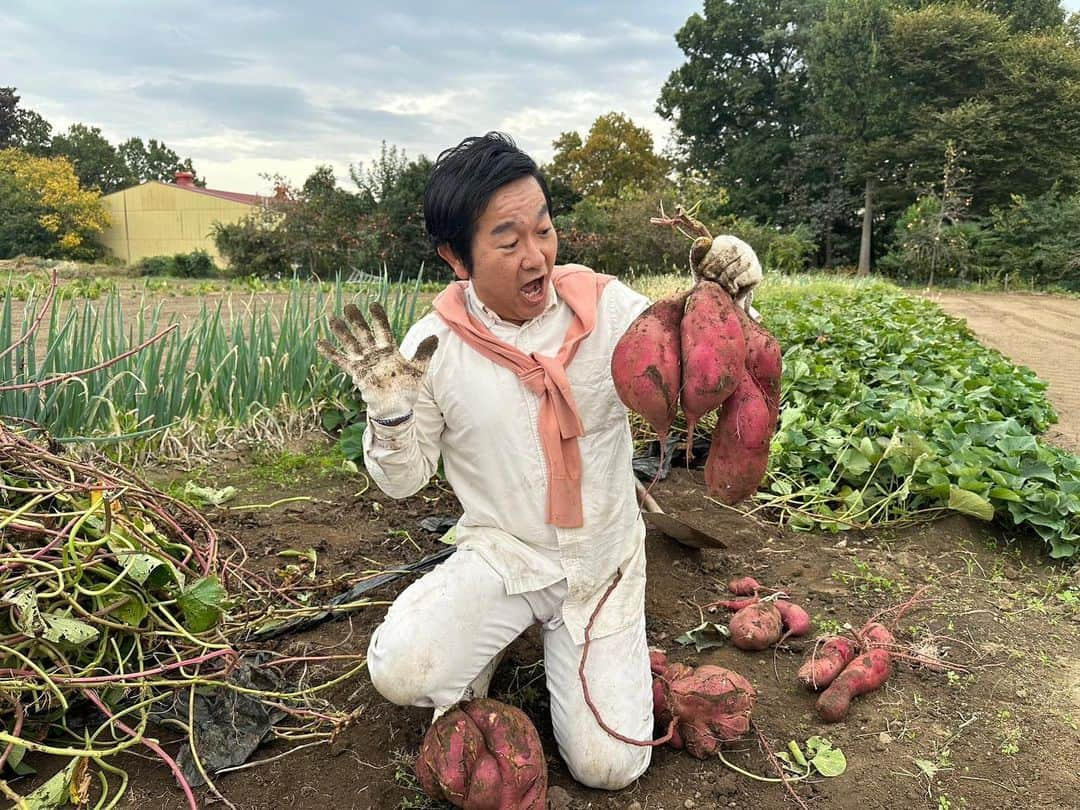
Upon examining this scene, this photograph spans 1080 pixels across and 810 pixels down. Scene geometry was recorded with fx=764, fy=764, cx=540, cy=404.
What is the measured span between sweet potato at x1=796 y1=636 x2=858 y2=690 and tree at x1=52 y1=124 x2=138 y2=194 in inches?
1715

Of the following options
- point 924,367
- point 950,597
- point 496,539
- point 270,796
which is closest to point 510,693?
point 496,539

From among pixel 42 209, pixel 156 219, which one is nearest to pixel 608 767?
pixel 42 209

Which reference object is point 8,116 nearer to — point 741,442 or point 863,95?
point 863,95

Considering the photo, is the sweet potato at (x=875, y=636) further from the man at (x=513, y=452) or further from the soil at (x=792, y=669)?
the man at (x=513, y=452)

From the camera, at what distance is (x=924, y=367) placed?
3979 millimetres

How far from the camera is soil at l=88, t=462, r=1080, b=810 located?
1529 millimetres

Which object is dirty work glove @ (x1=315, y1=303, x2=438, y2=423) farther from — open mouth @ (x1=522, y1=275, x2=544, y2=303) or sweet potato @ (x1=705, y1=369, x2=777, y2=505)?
sweet potato @ (x1=705, y1=369, x2=777, y2=505)

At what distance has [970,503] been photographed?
256 centimetres

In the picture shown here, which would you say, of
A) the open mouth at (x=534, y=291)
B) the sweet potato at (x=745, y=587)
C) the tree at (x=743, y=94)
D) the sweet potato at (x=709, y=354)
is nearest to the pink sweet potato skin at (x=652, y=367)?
the sweet potato at (x=709, y=354)

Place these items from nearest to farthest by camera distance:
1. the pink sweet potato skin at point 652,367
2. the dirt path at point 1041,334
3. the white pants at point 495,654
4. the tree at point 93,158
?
the pink sweet potato skin at point 652,367 → the white pants at point 495,654 → the dirt path at point 1041,334 → the tree at point 93,158

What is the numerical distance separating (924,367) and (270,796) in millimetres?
3665

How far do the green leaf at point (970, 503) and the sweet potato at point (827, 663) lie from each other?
3.11ft

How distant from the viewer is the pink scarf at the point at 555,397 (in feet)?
5.36

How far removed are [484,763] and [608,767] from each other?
30 centimetres
